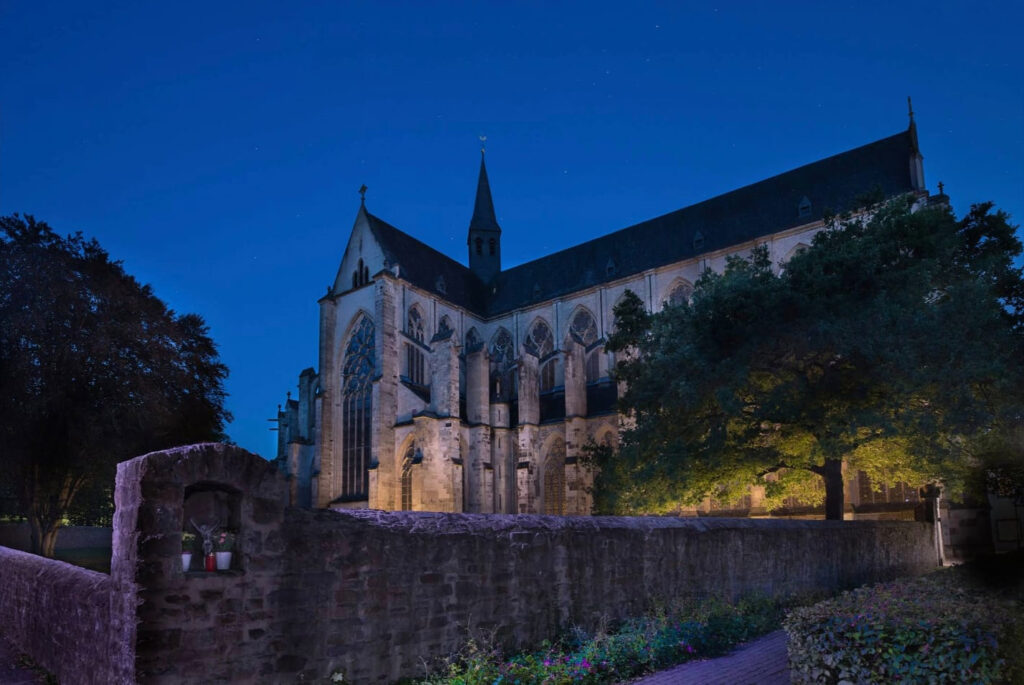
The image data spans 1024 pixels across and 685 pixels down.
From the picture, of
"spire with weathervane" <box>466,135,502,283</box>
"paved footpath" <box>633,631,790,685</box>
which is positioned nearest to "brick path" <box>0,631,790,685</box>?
"paved footpath" <box>633,631,790,685</box>

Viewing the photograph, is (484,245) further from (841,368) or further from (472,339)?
(841,368)

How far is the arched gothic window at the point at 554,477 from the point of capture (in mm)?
32625

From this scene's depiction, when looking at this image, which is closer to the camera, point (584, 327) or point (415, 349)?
point (415, 349)

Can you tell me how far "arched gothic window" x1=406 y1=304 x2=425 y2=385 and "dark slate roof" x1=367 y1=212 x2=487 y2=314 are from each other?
1709 millimetres

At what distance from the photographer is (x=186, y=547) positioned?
6.05m

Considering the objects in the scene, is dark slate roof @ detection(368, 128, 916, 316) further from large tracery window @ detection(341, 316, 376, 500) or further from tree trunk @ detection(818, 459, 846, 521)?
tree trunk @ detection(818, 459, 846, 521)

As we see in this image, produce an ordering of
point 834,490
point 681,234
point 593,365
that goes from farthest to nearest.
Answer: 1. point 681,234
2. point 593,365
3. point 834,490

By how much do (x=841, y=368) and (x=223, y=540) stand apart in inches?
601

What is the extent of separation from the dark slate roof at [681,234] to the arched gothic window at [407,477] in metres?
9.69

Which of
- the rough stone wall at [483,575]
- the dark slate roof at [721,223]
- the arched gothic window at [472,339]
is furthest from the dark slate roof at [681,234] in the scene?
the rough stone wall at [483,575]

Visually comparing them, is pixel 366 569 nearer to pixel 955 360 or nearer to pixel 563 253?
pixel 955 360

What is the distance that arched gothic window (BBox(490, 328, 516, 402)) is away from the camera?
123 ft

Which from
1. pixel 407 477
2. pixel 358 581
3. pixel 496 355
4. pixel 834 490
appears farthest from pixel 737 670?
pixel 496 355

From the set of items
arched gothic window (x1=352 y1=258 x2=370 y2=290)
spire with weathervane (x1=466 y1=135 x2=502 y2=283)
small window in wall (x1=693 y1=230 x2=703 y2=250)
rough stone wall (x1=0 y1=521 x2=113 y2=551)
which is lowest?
rough stone wall (x1=0 y1=521 x2=113 y2=551)
